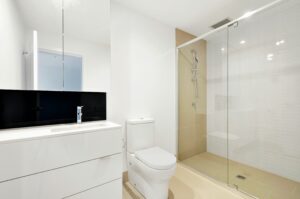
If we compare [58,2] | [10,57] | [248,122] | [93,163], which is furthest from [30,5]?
[248,122]

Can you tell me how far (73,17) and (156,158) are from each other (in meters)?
1.70

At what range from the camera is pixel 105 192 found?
1279 millimetres

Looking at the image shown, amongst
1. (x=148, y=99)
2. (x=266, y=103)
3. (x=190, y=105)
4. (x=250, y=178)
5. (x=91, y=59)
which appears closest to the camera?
(x=91, y=59)

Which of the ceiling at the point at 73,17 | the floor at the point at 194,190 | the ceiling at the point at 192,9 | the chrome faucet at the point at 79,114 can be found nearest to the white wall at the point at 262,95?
the ceiling at the point at 192,9

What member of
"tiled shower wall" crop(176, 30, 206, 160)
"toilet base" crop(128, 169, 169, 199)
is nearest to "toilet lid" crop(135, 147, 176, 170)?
"toilet base" crop(128, 169, 169, 199)

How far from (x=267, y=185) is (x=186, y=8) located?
2.43 m

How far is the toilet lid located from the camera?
4.51 ft

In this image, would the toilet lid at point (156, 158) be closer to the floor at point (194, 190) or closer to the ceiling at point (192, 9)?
the floor at point (194, 190)

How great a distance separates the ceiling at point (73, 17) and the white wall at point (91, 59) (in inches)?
2.5

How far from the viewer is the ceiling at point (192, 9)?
1.80 meters

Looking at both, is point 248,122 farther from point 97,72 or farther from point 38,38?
point 38,38

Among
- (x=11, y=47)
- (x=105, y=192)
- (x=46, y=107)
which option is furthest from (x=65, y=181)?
(x=11, y=47)

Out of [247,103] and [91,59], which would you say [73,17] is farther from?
[247,103]

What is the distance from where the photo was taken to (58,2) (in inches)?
56.2
